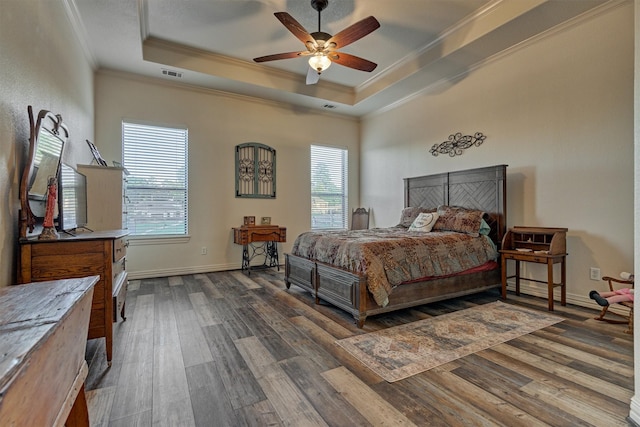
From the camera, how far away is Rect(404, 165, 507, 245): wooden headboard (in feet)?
12.8

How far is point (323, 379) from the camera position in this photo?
190 cm

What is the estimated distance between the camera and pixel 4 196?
1.79 m

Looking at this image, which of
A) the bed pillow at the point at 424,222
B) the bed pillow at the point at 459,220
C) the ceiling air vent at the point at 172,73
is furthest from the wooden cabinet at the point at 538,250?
the ceiling air vent at the point at 172,73

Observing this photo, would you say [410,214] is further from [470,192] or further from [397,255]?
[397,255]

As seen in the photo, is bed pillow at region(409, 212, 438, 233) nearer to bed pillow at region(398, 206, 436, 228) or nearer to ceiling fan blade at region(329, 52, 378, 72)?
bed pillow at region(398, 206, 436, 228)

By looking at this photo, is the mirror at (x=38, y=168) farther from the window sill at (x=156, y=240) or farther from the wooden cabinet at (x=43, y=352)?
the window sill at (x=156, y=240)

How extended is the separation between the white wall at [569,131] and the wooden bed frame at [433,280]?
0.70 feet

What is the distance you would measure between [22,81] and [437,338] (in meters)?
3.55

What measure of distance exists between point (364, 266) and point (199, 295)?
2.21 metres

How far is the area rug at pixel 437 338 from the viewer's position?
2.10 meters

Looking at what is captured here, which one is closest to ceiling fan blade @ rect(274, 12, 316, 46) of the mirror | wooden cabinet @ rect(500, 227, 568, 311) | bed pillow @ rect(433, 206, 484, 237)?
the mirror

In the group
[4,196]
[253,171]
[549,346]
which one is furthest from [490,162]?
[4,196]

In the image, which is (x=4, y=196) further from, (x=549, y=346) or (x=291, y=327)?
(x=549, y=346)

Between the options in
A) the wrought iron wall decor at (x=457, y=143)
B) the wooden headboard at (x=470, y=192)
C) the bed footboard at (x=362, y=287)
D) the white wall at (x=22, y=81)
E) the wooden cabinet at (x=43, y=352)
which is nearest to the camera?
the wooden cabinet at (x=43, y=352)
